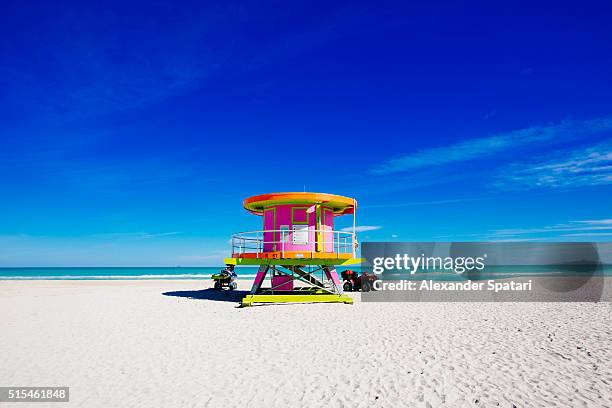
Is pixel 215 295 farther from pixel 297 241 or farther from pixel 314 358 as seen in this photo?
pixel 314 358

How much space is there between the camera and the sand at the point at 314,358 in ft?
20.9

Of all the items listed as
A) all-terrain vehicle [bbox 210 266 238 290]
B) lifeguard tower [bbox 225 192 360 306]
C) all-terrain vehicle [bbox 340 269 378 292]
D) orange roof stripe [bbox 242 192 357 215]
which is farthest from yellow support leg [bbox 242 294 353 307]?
all-terrain vehicle [bbox 210 266 238 290]

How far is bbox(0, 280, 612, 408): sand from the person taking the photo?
6.38 metres

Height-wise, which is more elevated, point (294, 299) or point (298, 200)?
point (298, 200)

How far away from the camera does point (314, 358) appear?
851 cm

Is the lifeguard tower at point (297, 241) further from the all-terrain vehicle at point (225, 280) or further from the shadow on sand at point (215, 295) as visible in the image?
the all-terrain vehicle at point (225, 280)

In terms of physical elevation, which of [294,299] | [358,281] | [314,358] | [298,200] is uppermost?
[298,200]

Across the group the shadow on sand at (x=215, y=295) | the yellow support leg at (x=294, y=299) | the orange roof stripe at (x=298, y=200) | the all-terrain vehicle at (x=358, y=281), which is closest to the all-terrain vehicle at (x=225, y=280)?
the shadow on sand at (x=215, y=295)

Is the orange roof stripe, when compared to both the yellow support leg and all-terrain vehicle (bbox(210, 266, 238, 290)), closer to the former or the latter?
the yellow support leg

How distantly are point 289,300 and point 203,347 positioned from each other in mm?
8544

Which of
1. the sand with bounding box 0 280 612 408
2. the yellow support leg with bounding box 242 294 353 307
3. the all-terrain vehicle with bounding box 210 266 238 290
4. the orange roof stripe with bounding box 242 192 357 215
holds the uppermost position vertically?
the orange roof stripe with bounding box 242 192 357 215

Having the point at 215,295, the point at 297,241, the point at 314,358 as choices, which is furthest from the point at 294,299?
the point at 314,358

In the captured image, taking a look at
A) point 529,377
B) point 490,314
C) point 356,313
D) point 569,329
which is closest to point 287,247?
point 356,313

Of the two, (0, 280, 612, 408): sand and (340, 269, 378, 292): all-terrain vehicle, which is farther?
(340, 269, 378, 292): all-terrain vehicle
